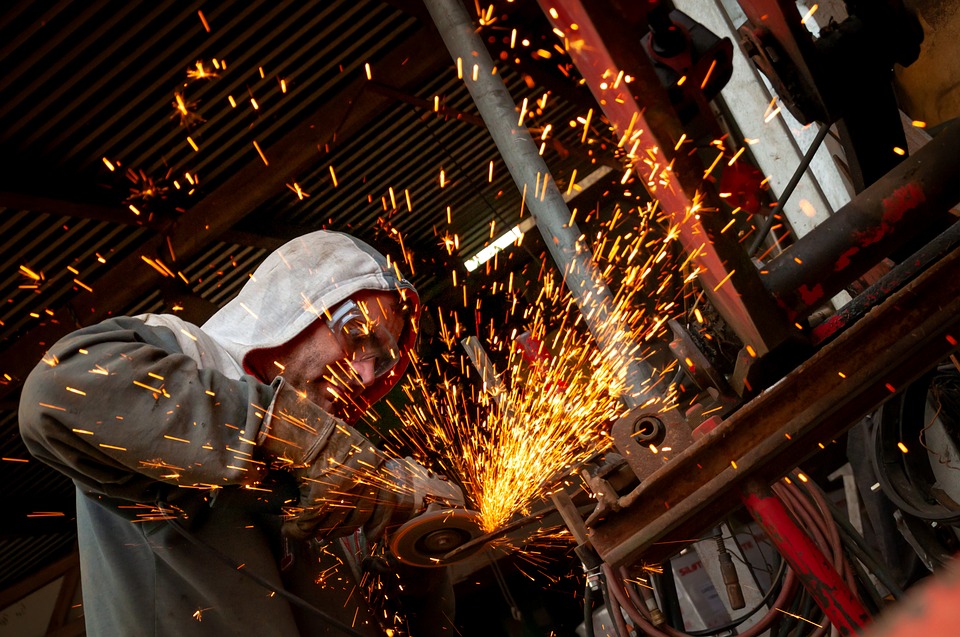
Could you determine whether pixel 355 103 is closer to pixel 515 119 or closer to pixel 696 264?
pixel 515 119

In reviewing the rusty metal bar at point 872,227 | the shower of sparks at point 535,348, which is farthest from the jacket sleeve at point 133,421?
the shower of sparks at point 535,348

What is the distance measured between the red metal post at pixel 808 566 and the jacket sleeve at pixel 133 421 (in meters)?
1.18

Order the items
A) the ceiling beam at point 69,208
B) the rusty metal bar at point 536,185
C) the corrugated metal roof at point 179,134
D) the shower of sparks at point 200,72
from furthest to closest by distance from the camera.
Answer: the shower of sparks at point 200,72, the ceiling beam at point 69,208, the corrugated metal roof at point 179,134, the rusty metal bar at point 536,185

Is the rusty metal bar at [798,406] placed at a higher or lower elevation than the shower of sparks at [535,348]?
lower

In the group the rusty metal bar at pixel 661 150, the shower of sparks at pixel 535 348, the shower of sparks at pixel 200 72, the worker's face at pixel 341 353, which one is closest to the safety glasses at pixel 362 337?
the worker's face at pixel 341 353

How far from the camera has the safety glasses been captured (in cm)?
251

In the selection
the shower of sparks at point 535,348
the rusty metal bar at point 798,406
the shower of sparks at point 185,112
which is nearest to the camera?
the rusty metal bar at point 798,406

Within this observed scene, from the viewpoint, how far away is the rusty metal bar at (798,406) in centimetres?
156

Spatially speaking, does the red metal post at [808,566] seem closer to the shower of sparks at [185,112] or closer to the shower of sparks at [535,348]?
the shower of sparks at [535,348]

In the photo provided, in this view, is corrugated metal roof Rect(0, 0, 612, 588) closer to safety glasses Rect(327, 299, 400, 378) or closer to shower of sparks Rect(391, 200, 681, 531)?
shower of sparks Rect(391, 200, 681, 531)

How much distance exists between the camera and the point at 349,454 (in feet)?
6.25

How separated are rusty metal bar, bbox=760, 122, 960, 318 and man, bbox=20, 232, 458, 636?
3.59 ft

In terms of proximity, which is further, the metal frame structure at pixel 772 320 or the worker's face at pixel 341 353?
the worker's face at pixel 341 353

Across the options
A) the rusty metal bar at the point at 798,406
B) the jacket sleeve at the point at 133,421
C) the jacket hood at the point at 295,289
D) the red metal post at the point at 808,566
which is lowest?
the red metal post at the point at 808,566
